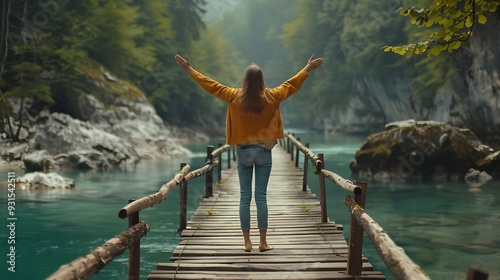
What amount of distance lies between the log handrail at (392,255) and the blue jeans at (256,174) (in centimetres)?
129

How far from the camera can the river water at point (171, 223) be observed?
9.07 m

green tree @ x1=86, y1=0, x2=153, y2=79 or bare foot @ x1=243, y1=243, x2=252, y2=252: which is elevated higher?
green tree @ x1=86, y1=0, x2=153, y2=79

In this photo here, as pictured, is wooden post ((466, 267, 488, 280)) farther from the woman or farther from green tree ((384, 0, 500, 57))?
green tree ((384, 0, 500, 57))

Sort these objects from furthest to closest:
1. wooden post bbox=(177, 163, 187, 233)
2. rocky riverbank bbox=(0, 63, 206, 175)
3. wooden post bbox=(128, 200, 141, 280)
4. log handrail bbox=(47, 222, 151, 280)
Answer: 1. rocky riverbank bbox=(0, 63, 206, 175)
2. wooden post bbox=(177, 163, 187, 233)
3. wooden post bbox=(128, 200, 141, 280)
4. log handrail bbox=(47, 222, 151, 280)

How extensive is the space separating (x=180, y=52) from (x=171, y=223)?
35774 millimetres

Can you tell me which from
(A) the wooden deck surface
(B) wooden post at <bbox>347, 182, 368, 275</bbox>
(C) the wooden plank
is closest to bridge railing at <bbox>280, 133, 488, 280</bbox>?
(B) wooden post at <bbox>347, 182, 368, 275</bbox>

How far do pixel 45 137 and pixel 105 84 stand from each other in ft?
24.2

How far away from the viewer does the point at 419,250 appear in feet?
32.6

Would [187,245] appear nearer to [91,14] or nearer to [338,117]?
[91,14]

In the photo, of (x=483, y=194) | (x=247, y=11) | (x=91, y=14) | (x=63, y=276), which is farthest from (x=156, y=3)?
(x=247, y=11)

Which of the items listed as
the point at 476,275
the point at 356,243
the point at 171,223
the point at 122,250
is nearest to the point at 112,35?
the point at 171,223

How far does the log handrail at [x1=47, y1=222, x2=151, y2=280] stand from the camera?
9.91 feet

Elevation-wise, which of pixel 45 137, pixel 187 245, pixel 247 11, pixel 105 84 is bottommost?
pixel 187 245

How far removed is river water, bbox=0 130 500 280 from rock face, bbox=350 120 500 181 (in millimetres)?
1178
